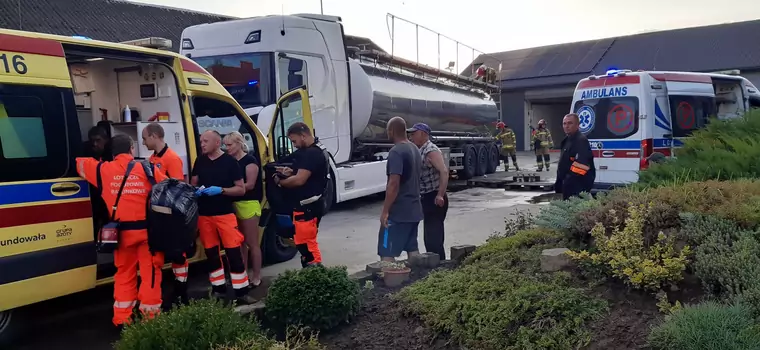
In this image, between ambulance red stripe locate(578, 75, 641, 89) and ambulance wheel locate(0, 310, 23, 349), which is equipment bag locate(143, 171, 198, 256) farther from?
ambulance red stripe locate(578, 75, 641, 89)

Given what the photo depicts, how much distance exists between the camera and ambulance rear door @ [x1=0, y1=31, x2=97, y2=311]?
4.21 m

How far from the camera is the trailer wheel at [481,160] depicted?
17.6m

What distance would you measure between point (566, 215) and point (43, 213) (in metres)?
3.90

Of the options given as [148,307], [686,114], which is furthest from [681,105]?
[148,307]

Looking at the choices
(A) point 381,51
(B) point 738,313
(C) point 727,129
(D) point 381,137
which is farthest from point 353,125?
(B) point 738,313

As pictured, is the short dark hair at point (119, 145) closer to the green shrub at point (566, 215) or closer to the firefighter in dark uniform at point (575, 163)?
the green shrub at point (566, 215)

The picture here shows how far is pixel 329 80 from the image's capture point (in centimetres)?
1070

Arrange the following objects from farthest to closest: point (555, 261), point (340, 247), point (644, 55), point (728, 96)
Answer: point (644, 55), point (728, 96), point (340, 247), point (555, 261)

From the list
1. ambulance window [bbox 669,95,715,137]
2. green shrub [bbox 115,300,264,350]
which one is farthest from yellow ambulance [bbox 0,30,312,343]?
ambulance window [bbox 669,95,715,137]

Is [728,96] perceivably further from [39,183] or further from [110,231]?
[39,183]

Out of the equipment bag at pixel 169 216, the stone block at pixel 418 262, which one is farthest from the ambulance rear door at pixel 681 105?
the equipment bag at pixel 169 216

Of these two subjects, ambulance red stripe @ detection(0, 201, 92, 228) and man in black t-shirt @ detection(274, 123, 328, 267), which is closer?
ambulance red stripe @ detection(0, 201, 92, 228)

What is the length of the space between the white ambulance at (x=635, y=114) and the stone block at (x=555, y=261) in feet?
20.8

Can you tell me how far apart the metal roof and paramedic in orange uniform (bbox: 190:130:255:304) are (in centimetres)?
2168
